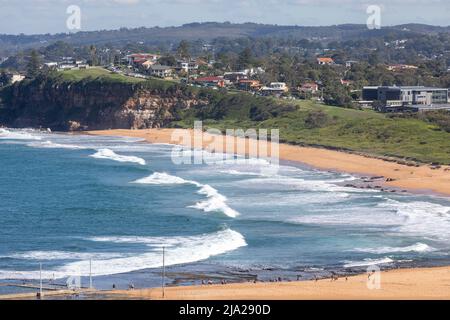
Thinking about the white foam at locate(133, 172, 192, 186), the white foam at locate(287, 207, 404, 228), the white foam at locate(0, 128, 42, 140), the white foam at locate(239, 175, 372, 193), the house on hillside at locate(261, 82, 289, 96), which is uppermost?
the house on hillside at locate(261, 82, 289, 96)

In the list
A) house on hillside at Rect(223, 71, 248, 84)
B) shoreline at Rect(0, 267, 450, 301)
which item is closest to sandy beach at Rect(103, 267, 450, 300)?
shoreline at Rect(0, 267, 450, 301)

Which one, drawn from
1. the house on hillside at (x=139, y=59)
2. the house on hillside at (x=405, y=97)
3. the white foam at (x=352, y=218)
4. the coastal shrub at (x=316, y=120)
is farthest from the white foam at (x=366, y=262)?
the house on hillside at (x=139, y=59)

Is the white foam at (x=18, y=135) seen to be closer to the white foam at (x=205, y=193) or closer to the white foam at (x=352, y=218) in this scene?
the white foam at (x=205, y=193)

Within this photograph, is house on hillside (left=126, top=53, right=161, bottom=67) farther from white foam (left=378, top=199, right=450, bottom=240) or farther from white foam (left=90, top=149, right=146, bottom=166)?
white foam (left=378, top=199, right=450, bottom=240)

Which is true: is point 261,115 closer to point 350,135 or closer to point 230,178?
point 350,135

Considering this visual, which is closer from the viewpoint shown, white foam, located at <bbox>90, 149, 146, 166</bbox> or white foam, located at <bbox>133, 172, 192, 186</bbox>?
white foam, located at <bbox>133, 172, 192, 186</bbox>

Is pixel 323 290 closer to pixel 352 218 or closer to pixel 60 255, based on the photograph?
pixel 60 255
